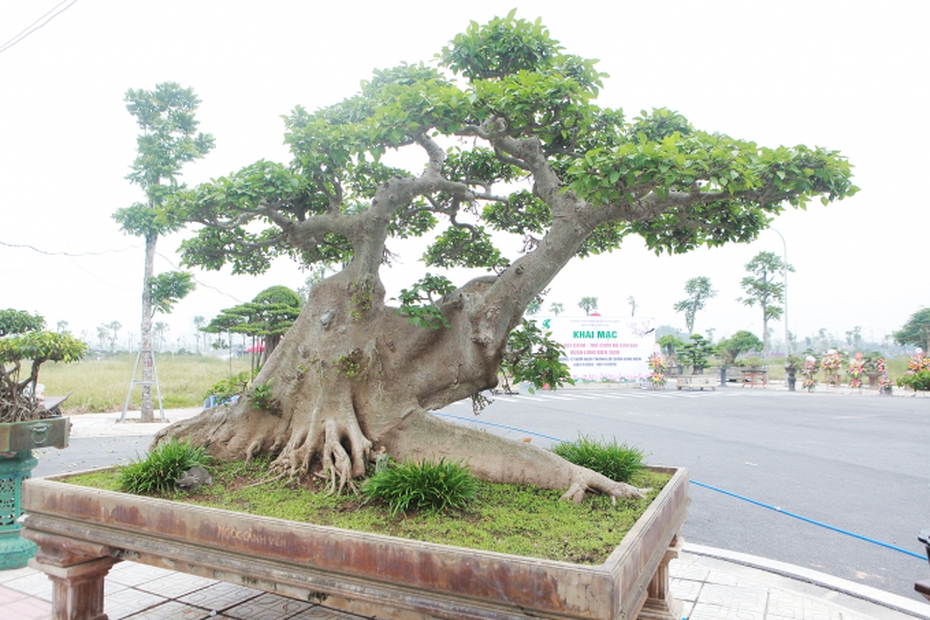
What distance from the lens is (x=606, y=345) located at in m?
24.0

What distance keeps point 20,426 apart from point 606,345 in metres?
22.2

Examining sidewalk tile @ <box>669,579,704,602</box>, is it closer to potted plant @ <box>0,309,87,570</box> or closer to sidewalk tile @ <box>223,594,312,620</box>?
sidewalk tile @ <box>223,594,312,620</box>

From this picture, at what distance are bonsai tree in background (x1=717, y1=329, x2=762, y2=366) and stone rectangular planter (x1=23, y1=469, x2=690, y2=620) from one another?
116 ft

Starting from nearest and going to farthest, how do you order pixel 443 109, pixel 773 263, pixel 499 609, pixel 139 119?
1. pixel 499 609
2. pixel 443 109
3. pixel 139 119
4. pixel 773 263

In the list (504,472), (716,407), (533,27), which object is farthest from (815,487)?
(716,407)

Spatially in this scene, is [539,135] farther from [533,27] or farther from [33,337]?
[33,337]

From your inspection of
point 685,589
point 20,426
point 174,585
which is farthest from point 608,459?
point 20,426

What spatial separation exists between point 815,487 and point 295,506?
5601mm

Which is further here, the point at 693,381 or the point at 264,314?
the point at 693,381

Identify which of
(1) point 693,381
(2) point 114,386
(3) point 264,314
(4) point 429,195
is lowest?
(1) point 693,381

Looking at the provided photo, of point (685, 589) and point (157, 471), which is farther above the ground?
point (157, 471)

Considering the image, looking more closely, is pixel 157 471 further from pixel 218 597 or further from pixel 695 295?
pixel 695 295

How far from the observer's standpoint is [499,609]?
69.6 inches

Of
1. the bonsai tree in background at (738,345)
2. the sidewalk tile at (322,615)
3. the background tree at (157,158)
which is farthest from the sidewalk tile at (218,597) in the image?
the bonsai tree in background at (738,345)
